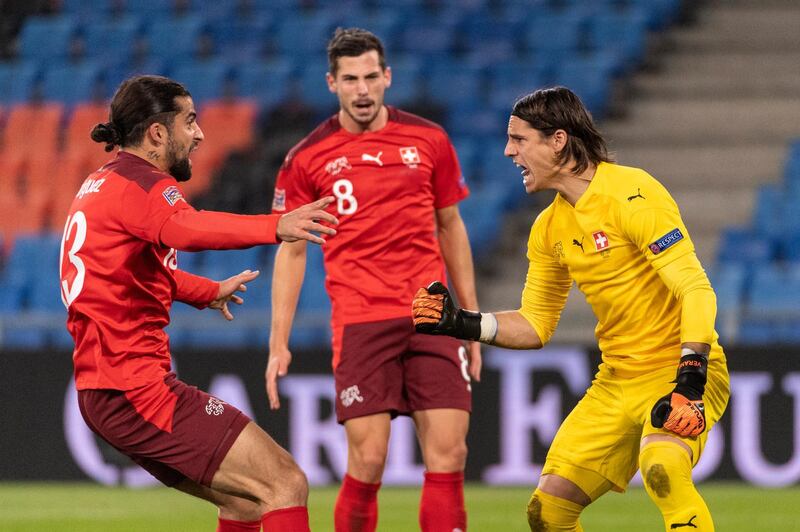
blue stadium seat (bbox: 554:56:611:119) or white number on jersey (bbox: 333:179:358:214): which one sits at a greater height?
blue stadium seat (bbox: 554:56:611:119)

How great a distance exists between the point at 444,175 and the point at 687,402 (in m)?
2.19

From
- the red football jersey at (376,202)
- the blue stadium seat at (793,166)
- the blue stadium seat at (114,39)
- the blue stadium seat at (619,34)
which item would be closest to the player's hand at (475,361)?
the red football jersey at (376,202)

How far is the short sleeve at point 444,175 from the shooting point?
681 cm

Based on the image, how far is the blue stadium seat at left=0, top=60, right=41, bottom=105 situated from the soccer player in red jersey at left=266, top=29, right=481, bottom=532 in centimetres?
1035

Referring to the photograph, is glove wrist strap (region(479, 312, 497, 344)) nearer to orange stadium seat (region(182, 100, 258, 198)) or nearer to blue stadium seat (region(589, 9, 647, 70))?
orange stadium seat (region(182, 100, 258, 198))

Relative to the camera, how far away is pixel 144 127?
5344mm

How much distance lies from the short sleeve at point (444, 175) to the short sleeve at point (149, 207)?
1.95 m

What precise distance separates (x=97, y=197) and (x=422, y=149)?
1990mm

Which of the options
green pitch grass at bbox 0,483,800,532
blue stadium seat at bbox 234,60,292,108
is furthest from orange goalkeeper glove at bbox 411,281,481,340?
blue stadium seat at bbox 234,60,292,108

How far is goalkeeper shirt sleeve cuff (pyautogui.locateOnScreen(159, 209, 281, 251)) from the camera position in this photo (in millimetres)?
4895

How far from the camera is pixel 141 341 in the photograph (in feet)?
17.2

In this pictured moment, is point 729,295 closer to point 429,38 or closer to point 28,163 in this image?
point 429,38

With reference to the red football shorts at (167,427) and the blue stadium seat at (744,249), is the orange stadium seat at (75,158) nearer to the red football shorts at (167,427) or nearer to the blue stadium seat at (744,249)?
the blue stadium seat at (744,249)

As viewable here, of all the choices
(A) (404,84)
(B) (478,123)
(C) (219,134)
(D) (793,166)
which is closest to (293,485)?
(D) (793,166)
